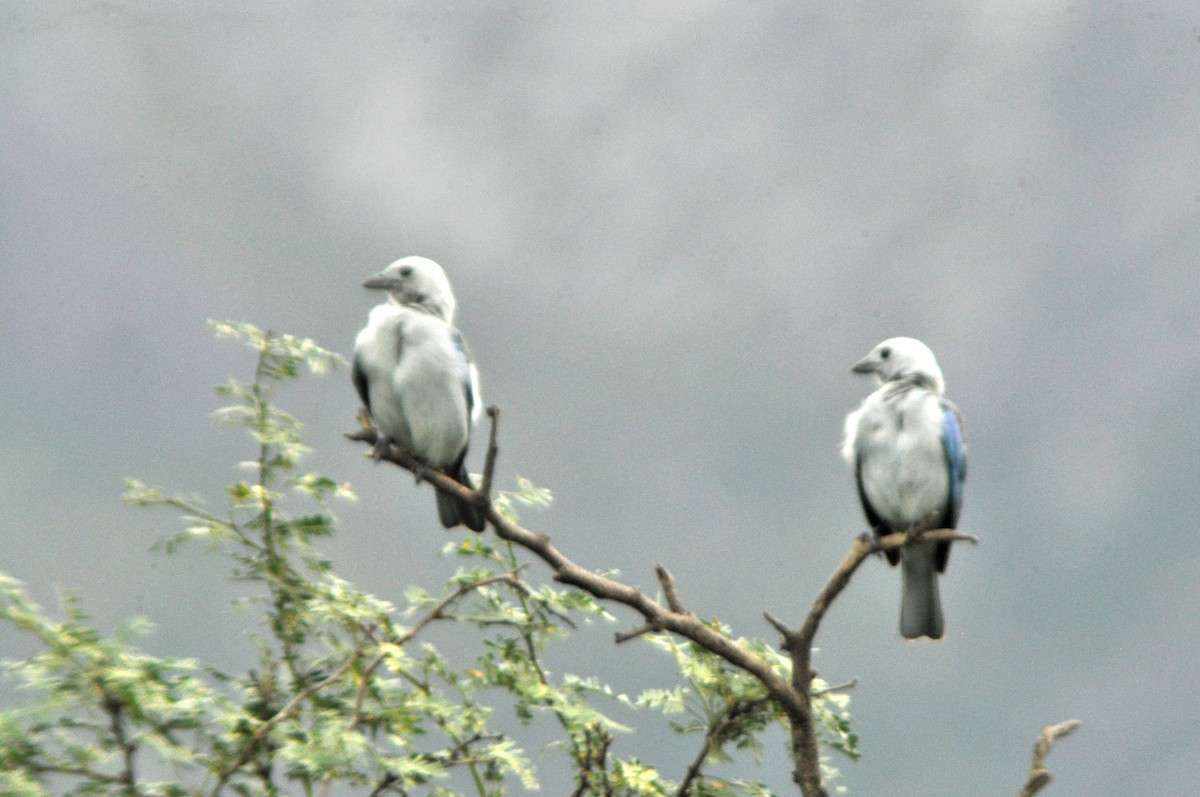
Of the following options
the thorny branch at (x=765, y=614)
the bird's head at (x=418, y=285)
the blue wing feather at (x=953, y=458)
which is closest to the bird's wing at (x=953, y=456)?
the blue wing feather at (x=953, y=458)

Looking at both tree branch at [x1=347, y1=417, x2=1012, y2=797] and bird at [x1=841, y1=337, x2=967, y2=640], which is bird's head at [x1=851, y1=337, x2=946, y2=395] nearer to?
bird at [x1=841, y1=337, x2=967, y2=640]

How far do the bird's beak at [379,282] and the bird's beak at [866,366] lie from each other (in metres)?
2.82

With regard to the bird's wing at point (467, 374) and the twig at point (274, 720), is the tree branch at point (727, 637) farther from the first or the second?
Answer: the twig at point (274, 720)

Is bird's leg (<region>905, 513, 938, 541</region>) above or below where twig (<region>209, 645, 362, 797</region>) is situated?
above

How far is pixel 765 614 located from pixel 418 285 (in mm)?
2698

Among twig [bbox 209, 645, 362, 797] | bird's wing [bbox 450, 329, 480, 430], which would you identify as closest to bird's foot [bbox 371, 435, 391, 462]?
bird's wing [bbox 450, 329, 480, 430]

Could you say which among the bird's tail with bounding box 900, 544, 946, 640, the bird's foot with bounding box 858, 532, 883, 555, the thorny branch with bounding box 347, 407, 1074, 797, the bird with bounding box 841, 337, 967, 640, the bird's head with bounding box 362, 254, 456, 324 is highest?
the bird's head with bounding box 362, 254, 456, 324

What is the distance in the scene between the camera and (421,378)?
6828mm

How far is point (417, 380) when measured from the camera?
682 cm

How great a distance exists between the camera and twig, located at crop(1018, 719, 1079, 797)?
6262 mm

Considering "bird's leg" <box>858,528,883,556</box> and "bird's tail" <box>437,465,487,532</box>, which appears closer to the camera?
"bird's leg" <box>858,528,883,556</box>

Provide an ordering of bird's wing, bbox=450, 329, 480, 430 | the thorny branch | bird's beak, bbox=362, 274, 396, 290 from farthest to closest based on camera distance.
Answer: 1. bird's beak, bbox=362, 274, 396, 290
2. bird's wing, bbox=450, 329, 480, 430
3. the thorny branch

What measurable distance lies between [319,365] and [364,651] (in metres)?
1.34

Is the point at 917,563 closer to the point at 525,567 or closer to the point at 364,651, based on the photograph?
the point at 525,567
